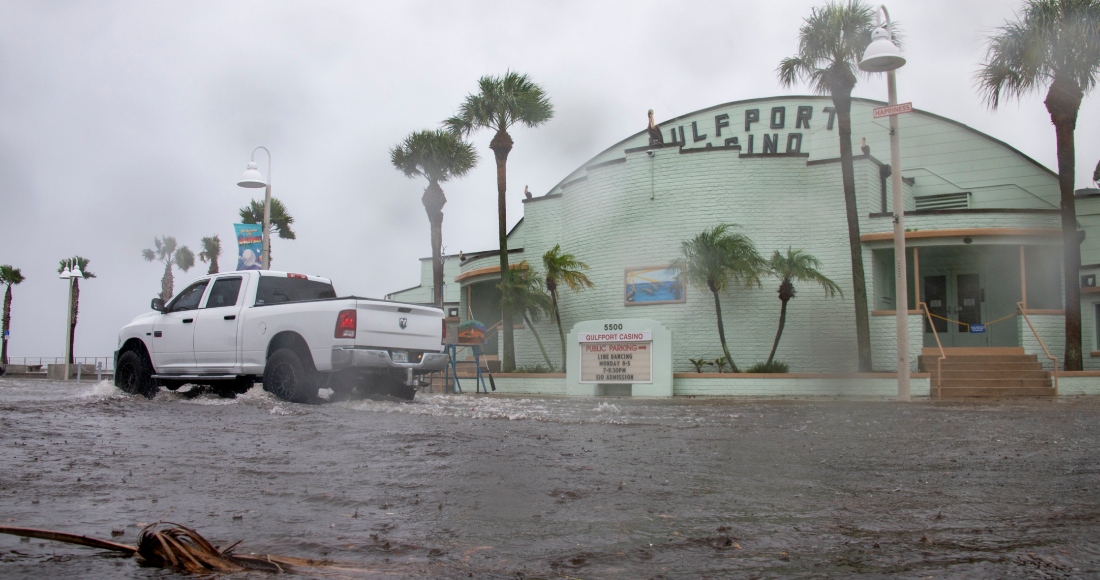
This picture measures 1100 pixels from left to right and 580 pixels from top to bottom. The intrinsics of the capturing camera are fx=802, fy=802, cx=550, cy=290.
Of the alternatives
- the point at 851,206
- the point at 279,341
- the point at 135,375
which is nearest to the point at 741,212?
the point at 851,206

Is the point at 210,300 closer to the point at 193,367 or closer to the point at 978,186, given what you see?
the point at 193,367

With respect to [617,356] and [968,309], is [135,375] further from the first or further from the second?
[968,309]

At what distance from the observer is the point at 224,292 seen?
10352mm

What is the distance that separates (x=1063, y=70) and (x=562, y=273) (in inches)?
430

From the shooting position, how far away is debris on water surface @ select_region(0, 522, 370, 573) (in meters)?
2.30

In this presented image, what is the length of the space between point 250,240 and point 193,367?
31.0 ft

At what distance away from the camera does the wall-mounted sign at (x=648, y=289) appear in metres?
19.5

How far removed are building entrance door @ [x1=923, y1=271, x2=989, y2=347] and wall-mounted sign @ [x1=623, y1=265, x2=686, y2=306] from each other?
687cm

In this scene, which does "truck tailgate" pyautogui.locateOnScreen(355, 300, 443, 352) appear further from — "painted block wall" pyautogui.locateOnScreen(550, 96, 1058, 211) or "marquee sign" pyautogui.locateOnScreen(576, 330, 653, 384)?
"painted block wall" pyautogui.locateOnScreen(550, 96, 1058, 211)

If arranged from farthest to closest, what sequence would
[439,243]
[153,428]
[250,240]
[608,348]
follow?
1. [439,243]
2. [250,240]
3. [608,348]
4. [153,428]

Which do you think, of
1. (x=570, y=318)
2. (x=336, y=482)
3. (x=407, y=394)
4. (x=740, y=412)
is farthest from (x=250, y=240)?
(x=336, y=482)

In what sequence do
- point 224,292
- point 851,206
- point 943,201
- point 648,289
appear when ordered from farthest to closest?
1. point 943,201
2. point 648,289
3. point 851,206
4. point 224,292

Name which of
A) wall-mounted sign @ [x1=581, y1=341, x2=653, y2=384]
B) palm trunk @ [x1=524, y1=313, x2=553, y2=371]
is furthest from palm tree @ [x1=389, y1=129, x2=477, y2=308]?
wall-mounted sign @ [x1=581, y1=341, x2=653, y2=384]

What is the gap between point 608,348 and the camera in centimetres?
1673
